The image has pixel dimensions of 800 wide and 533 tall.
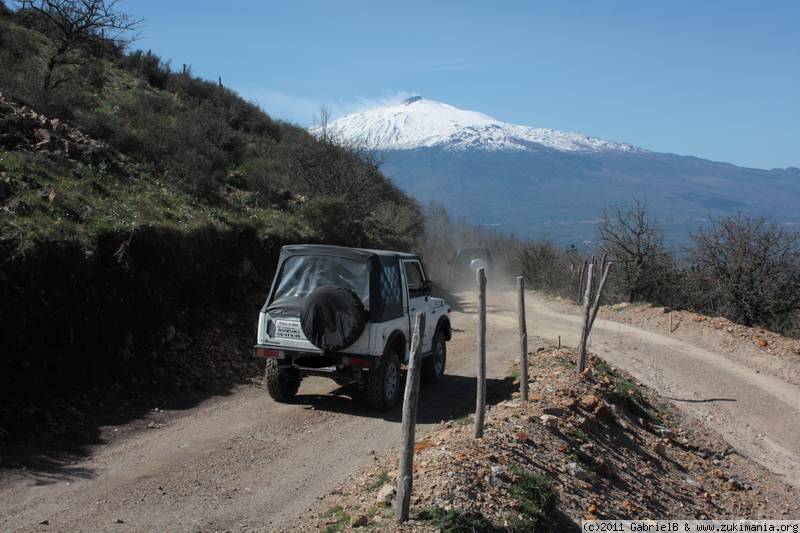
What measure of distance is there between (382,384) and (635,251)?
21802mm

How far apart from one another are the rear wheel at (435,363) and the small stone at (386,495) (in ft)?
18.5

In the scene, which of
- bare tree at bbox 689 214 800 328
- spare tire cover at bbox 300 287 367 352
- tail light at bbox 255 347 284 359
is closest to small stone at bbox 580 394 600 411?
spare tire cover at bbox 300 287 367 352

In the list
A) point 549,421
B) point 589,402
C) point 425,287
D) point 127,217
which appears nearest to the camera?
point 549,421

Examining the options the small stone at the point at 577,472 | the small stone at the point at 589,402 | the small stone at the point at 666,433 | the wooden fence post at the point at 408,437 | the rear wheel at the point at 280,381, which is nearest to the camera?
the wooden fence post at the point at 408,437

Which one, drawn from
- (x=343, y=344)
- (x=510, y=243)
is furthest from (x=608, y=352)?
(x=510, y=243)

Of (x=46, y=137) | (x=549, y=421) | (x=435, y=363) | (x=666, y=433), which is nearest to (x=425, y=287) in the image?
(x=435, y=363)

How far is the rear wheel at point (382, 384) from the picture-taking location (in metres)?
9.92

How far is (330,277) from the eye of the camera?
402 inches

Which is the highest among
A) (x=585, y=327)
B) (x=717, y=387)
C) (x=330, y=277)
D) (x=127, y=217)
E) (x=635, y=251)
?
(x=127, y=217)

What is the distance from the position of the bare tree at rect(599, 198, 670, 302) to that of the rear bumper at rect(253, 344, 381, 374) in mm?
20757

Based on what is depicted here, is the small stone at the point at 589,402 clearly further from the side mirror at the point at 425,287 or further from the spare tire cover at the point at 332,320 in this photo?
the spare tire cover at the point at 332,320

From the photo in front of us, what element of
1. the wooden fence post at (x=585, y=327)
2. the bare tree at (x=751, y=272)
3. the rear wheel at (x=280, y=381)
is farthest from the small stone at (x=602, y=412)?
the bare tree at (x=751, y=272)

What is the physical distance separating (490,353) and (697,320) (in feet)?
25.4

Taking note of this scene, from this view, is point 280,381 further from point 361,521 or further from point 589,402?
point 361,521
